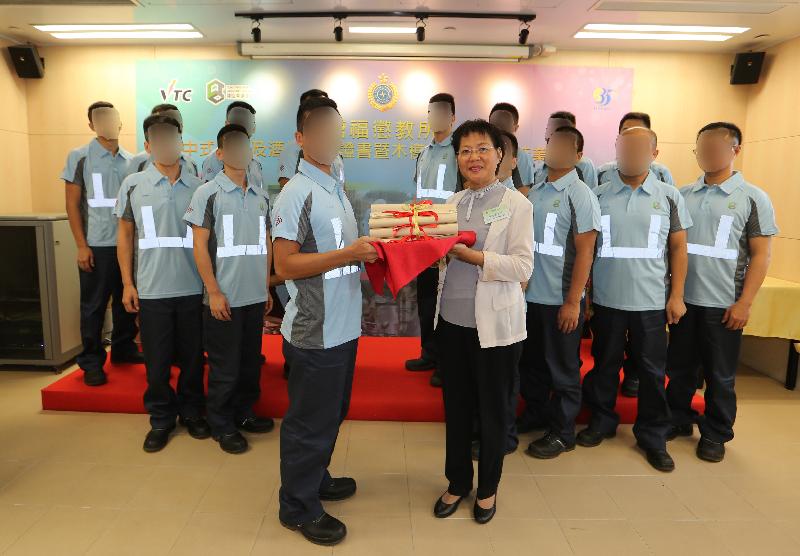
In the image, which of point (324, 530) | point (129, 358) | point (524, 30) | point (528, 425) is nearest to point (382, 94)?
point (524, 30)

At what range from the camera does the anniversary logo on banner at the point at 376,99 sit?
5.72 meters

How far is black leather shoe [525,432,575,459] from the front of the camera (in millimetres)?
3133

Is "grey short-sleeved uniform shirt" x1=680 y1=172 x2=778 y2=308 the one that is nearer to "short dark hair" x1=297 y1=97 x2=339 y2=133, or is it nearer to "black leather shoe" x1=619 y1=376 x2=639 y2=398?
"black leather shoe" x1=619 y1=376 x2=639 y2=398

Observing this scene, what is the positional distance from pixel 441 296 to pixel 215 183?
1.50m

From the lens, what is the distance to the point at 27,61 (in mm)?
5656

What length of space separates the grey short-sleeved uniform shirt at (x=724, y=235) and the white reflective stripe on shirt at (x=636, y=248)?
0.33 metres

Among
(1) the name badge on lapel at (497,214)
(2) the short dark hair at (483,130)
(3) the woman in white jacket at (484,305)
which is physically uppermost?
(2) the short dark hair at (483,130)

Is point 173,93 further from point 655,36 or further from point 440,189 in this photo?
point 655,36

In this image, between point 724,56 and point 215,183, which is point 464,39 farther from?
point 215,183

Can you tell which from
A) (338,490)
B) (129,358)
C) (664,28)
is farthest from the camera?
(664,28)

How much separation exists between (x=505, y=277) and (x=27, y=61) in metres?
6.00

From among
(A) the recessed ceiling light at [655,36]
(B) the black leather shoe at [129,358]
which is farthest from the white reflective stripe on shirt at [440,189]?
(A) the recessed ceiling light at [655,36]

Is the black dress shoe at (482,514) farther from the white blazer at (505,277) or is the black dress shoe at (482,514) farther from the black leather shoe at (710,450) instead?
the black leather shoe at (710,450)

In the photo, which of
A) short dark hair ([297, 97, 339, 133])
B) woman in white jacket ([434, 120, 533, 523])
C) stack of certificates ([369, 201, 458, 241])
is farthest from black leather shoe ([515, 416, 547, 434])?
short dark hair ([297, 97, 339, 133])
